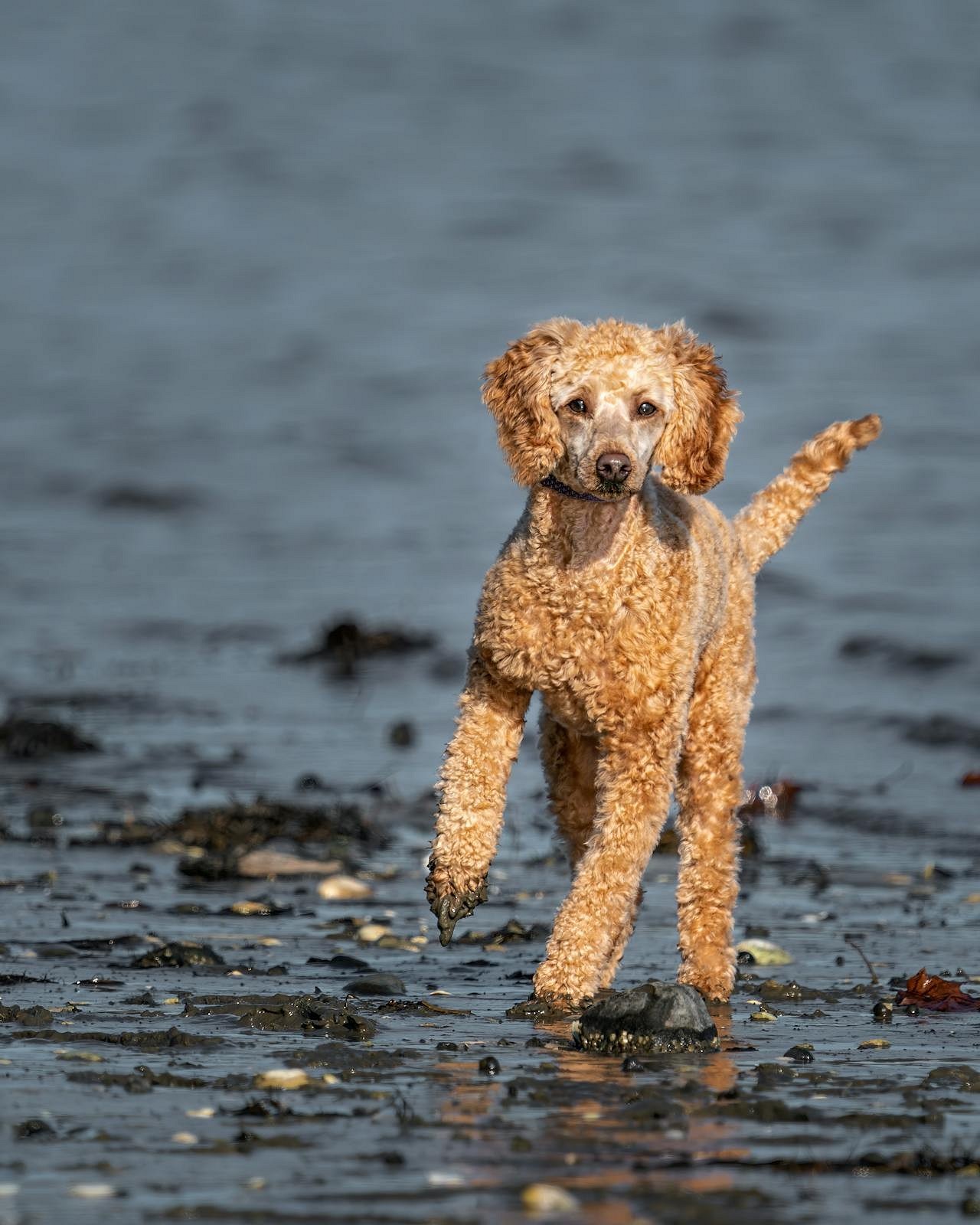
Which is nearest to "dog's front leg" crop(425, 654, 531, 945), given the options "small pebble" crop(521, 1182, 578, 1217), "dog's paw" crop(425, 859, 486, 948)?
"dog's paw" crop(425, 859, 486, 948)

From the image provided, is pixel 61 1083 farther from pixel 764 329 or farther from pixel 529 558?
pixel 764 329

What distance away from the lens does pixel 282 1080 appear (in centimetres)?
454

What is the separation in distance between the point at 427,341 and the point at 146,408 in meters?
4.34

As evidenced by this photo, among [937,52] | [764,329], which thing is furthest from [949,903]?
[937,52]

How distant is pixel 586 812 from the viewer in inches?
260

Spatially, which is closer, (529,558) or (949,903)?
(529,558)

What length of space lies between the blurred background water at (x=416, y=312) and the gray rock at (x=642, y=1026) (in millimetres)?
5091

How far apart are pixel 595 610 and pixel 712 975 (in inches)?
51.8

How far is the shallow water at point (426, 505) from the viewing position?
4.25 metres

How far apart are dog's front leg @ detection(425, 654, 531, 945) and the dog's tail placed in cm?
158

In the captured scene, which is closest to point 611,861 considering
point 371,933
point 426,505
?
point 371,933

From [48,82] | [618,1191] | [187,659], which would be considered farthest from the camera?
[48,82]

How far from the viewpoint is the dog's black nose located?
5672 millimetres

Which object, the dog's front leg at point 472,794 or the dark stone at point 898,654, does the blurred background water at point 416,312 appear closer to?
the dark stone at point 898,654
